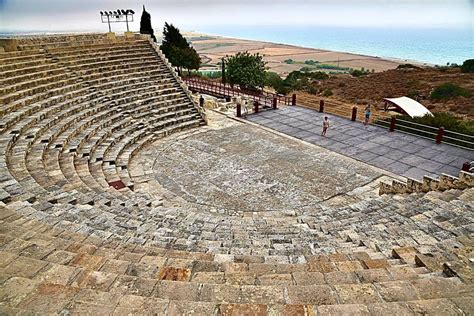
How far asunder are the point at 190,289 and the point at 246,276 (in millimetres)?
863

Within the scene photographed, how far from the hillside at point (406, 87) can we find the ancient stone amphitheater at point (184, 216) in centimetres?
2135

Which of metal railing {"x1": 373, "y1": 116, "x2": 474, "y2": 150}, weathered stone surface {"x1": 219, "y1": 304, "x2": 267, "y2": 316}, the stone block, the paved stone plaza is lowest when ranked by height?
the paved stone plaza

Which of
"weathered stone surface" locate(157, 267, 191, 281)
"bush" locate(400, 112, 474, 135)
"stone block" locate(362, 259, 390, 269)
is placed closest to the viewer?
"weathered stone surface" locate(157, 267, 191, 281)

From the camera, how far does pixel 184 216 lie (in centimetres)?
807

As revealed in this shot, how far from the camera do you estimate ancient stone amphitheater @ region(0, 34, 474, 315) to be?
376cm

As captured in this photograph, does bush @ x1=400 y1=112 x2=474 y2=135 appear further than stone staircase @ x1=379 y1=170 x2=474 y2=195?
Yes

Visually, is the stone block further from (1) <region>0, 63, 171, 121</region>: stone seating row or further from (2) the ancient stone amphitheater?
(1) <region>0, 63, 171, 121</region>: stone seating row

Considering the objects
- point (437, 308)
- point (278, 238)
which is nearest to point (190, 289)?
point (437, 308)

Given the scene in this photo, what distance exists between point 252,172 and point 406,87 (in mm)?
33733

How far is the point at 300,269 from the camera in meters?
4.80

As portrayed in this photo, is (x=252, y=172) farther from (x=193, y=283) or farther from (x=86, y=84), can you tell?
(x=86, y=84)

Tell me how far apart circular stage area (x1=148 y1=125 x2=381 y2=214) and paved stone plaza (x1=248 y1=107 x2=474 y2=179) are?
3.14 feet

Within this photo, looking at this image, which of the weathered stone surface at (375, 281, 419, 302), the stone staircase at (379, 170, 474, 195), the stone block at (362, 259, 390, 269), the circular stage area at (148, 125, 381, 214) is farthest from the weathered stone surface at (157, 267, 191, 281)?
the stone staircase at (379, 170, 474, 195)

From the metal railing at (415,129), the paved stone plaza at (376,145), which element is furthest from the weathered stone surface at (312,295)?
the metal railing at (415,129)
